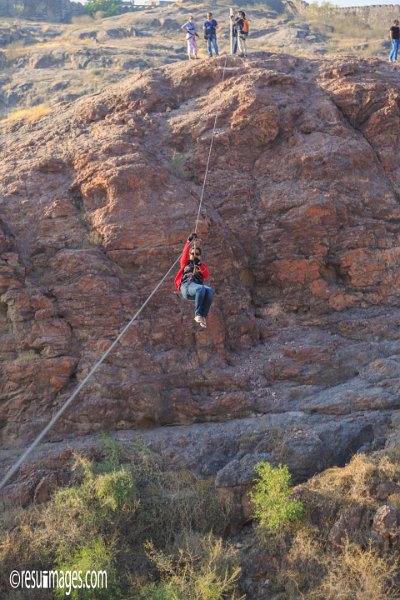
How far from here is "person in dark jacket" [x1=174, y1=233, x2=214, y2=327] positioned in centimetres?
1060

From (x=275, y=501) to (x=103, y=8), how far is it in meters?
41.6

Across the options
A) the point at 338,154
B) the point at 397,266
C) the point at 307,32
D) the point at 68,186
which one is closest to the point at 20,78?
the point at 307,32

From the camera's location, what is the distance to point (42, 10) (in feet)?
139

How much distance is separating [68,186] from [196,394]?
555 centimetres

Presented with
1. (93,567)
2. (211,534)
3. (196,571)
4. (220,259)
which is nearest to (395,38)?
(220,259)

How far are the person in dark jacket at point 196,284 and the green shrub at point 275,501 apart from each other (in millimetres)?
2750

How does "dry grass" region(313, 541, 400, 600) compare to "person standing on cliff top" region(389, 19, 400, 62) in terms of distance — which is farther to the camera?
"person standing on cliff top" region(389, 19, 400, 62)

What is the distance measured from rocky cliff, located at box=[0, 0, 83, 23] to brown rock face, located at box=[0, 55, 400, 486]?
98.1ft

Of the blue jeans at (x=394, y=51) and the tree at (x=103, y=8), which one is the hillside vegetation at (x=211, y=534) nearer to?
the blue jeans at (x=394, y=51)

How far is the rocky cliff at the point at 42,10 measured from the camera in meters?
41.4

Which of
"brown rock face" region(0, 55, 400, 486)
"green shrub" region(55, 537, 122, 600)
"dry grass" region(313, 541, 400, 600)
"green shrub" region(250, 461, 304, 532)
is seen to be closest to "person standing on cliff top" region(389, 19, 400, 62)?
"brown rock face" region(0, 55, 400, 486)

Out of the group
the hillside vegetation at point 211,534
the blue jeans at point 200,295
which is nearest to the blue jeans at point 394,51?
the blue jeans at point 200,295

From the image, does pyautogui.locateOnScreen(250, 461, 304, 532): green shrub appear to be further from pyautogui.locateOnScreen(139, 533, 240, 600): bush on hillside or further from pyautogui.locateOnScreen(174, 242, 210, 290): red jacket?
pyautogui.locateOnScreen(174, 242, 210, 290): red jacket

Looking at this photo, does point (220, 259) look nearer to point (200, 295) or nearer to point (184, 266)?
point (184, 266)
